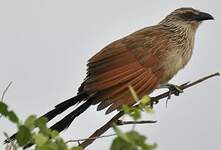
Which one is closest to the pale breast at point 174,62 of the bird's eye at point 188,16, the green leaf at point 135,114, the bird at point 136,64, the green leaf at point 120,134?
the bird at point 136,64

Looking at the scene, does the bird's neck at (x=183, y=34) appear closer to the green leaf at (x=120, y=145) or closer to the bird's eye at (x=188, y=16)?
the bird's eye at (x=188, y=16)

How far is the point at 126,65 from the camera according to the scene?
3.62 m

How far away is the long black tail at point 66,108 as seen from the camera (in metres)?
2.86

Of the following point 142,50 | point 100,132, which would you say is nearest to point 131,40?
point 142,50

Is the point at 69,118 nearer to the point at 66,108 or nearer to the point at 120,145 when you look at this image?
the point at 66,108

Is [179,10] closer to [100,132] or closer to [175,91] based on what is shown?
[175,91]

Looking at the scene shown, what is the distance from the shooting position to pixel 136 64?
3.72 meters

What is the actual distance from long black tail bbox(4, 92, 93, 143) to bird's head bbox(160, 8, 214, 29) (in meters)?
1.79

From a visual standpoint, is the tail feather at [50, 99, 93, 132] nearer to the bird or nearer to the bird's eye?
the bird

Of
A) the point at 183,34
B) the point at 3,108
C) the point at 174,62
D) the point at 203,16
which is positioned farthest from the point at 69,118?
the point at 203,16

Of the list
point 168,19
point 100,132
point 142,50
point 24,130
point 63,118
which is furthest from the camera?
point 168,19

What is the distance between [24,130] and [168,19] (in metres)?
3.82

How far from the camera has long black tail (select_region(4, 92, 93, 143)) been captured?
9.39 feet

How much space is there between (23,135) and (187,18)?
12.4ft
